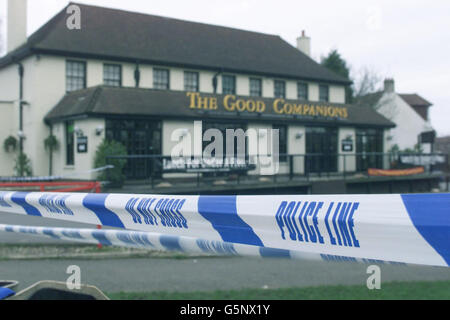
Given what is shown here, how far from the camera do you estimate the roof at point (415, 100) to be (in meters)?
62.8

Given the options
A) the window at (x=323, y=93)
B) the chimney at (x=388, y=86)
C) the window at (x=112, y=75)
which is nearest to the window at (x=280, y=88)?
the window at (x=323, y=93)

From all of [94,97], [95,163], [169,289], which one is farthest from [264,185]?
[169,289]

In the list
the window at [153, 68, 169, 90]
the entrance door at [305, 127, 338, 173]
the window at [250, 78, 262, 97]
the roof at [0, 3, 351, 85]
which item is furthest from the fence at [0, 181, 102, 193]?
the window at [250, 78, 262, 97]

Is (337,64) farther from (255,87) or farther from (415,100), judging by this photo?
(255,87)

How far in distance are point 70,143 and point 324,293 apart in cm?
1883

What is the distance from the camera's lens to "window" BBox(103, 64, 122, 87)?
2541cm

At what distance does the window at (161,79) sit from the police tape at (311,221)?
24883 millimetres

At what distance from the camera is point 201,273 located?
7109 mm

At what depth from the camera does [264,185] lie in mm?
19891

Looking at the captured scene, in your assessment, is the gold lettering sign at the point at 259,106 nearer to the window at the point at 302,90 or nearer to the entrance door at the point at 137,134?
the entrance door at the point at 137,134

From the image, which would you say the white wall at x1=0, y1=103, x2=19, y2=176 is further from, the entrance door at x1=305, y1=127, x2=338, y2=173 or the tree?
the tree

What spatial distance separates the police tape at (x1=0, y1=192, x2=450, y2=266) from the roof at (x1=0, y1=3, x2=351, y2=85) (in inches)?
894
